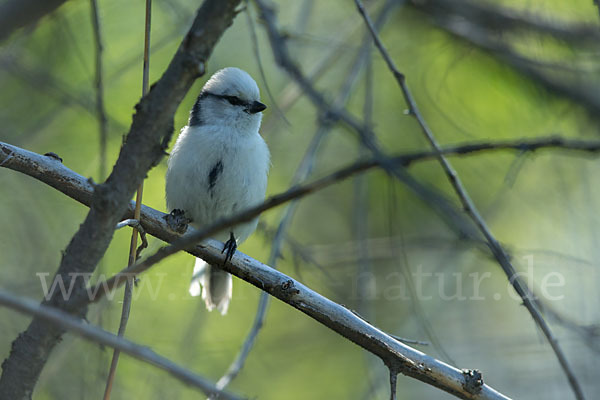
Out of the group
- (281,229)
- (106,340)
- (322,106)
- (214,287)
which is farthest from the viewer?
(214,287)

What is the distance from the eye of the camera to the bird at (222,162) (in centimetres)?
373

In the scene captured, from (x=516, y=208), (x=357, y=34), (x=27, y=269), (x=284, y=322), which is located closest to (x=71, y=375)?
(x=27, y=269)

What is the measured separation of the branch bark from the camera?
1698mm

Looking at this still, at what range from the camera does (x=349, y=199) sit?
6.68 metres

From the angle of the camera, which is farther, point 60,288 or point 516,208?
point 516,208

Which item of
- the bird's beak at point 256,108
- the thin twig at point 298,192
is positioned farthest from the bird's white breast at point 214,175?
the thin twig at point 298,192

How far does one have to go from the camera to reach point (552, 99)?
19.8ft

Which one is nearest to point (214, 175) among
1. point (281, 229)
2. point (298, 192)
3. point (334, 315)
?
point (281, 229)

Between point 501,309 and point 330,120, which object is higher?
point 501,309

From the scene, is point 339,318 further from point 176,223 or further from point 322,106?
point 322,106

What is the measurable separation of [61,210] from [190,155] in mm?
1321

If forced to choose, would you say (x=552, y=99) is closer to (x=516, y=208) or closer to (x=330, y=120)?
(x=516, y=208)

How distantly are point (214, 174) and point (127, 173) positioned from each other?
1.99 meters

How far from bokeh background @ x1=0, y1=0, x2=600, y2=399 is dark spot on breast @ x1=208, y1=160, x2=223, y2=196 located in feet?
1.56
